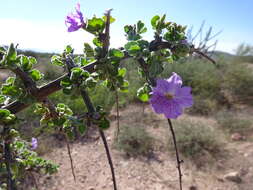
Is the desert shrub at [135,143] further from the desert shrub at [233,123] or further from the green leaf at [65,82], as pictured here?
the green leaf at [65,82]

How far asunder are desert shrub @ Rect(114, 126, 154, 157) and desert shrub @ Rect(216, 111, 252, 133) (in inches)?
82.8

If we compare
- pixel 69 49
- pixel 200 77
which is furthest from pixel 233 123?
pixel 69 49

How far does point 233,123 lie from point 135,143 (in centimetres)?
259

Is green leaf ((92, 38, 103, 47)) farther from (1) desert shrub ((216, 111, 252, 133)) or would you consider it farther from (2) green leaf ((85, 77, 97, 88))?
(1) desert shrub ((216, 111, 252, 133))

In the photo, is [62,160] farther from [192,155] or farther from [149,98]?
[149,98]

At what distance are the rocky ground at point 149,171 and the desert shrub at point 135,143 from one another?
142mm

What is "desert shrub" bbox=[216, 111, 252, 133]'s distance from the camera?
5645mm

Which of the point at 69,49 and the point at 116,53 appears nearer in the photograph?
the point at 116,53

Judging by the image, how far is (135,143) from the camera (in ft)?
16.3

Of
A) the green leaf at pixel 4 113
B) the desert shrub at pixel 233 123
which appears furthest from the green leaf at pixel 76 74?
the desert shrub at pixel 233 123

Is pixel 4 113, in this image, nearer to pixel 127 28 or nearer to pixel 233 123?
pixel 127 28

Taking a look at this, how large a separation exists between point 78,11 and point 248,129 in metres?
5.93

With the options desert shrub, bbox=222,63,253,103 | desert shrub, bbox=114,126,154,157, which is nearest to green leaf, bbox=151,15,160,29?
desert shrub, bbox=114,126,154,157

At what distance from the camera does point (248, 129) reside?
5652 millimetres
